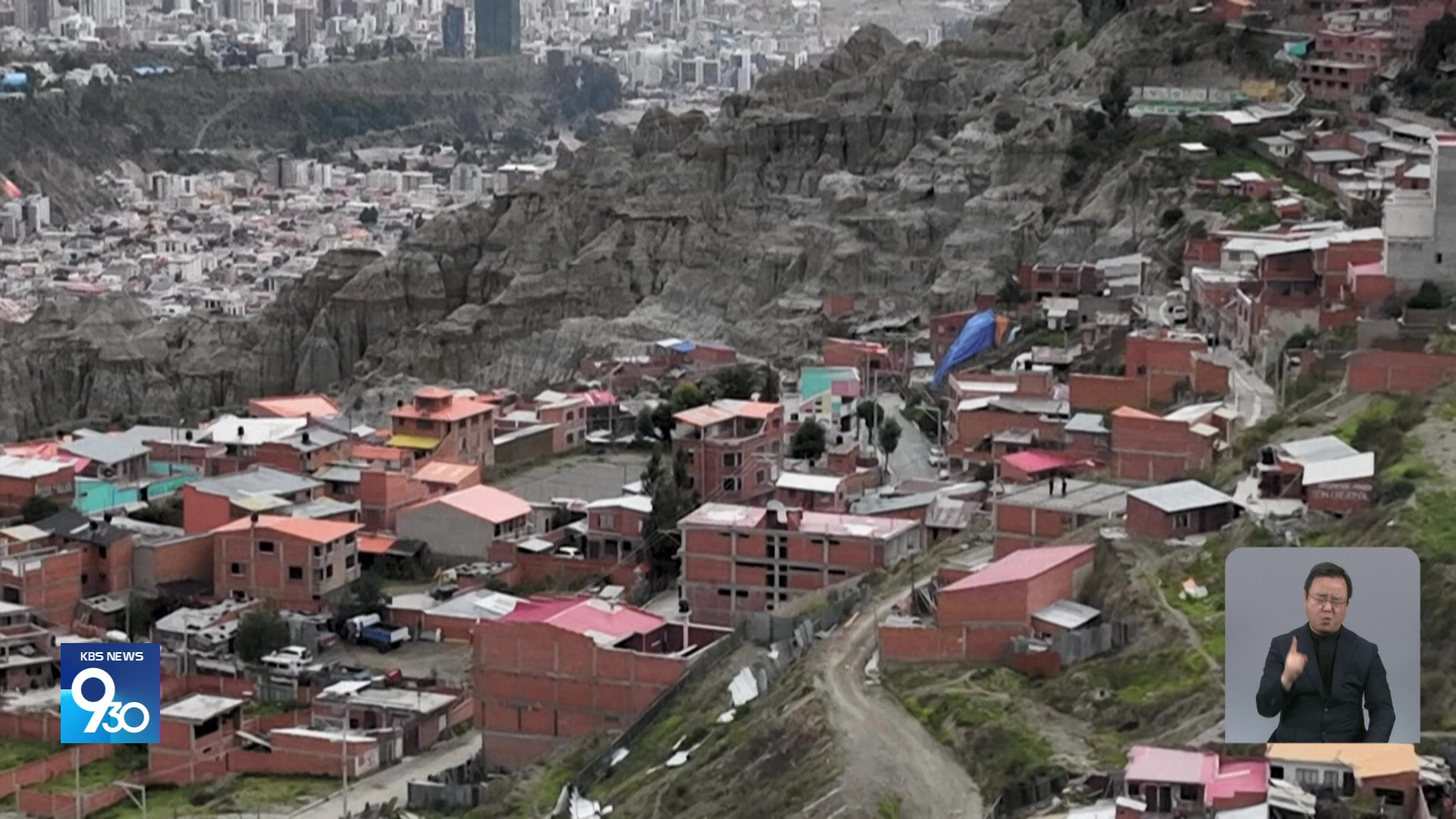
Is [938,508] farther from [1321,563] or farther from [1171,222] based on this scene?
[1321,563]

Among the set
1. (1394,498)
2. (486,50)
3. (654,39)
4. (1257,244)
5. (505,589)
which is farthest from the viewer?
(654,39)

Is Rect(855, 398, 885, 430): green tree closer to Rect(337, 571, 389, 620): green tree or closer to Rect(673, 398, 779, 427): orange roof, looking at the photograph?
Rect(673, 398, 779, 427): orange roof

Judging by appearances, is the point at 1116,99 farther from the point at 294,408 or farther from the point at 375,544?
the point at 375,544

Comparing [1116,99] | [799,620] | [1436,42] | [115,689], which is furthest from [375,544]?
[1436,42]

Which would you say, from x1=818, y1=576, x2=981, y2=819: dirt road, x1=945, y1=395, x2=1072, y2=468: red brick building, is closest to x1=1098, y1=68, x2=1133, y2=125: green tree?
x1=945, y1=395, x2=1072, y2=468: red brick building

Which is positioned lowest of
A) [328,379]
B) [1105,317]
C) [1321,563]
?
[328,379]

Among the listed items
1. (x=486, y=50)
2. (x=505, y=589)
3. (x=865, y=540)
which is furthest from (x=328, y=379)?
(x=486, y=50)

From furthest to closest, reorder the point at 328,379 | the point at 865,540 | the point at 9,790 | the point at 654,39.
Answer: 1. the point at 654,39
2. the point at 328,379
3. the point at 865,540
4. the point at 9,790
